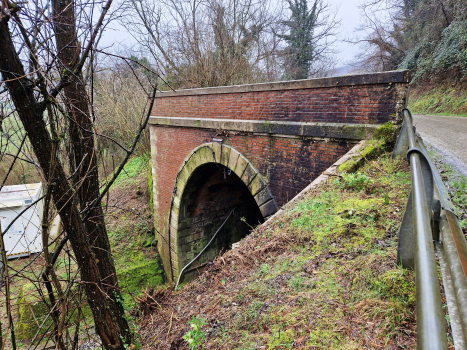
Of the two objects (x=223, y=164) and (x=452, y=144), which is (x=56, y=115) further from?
(x=452, y=144)

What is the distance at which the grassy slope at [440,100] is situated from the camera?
12271 millimetres

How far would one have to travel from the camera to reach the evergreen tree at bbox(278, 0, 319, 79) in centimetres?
1823

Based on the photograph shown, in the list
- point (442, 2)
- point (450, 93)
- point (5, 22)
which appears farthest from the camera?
point (442, 2)

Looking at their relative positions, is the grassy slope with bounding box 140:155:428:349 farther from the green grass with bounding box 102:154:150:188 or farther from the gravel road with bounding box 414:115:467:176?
the green grass with bounding box 102:154:150:188

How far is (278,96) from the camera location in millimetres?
5578

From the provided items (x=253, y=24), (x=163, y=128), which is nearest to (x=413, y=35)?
(x=253, y=24)

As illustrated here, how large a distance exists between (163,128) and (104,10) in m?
7.24

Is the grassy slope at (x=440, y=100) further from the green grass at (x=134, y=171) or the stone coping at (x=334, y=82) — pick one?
the green grass at (x=134, y=171)

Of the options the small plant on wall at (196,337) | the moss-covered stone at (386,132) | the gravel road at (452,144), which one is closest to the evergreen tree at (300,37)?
the gravel road at (452,144)

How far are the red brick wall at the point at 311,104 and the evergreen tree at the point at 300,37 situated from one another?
12656mm

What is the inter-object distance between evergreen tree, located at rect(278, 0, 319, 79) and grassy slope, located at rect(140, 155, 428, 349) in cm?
1576

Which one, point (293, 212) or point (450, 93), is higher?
point (450, 93)

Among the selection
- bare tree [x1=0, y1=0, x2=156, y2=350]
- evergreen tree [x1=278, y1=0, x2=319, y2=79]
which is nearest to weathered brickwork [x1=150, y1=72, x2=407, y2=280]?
bare tree [x1=0, y1=0, x2=156, y2=350]

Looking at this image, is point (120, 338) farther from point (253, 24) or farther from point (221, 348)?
point (253, 24)
